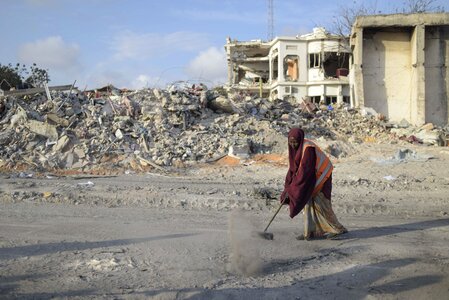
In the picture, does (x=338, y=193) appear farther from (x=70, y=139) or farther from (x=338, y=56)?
(x=338, y=56)

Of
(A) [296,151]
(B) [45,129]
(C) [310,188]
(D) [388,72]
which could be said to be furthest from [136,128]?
(D) [388,72]

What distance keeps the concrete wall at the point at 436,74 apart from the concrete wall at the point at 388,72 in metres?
1.01

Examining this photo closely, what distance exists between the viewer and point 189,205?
775 centimetres

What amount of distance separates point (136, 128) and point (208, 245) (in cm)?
978

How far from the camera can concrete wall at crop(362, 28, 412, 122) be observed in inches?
978

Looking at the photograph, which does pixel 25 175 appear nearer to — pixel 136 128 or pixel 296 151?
pixel 136 128

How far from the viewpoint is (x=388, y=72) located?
2508 cm

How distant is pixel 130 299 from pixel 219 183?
21.1 feet

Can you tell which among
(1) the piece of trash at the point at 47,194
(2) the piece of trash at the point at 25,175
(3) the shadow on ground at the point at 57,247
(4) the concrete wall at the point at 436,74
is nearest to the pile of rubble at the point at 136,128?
(2) the piece of trash at the point at 25,175

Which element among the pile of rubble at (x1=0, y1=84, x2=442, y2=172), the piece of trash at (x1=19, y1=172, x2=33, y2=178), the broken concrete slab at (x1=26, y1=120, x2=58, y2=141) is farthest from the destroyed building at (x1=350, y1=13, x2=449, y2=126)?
the piece of trash at (x1=19, y1=172, x2=33, y2=178)

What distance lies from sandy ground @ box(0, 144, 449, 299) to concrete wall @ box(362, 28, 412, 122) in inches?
656

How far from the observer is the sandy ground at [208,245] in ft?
12.7

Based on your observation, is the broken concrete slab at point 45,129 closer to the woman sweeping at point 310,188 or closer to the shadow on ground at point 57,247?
the shadow on ground at point 57,247

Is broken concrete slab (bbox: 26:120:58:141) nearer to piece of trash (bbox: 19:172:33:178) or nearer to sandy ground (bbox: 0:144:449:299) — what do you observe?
piece of trash (bbox: 19:172:33:178)
